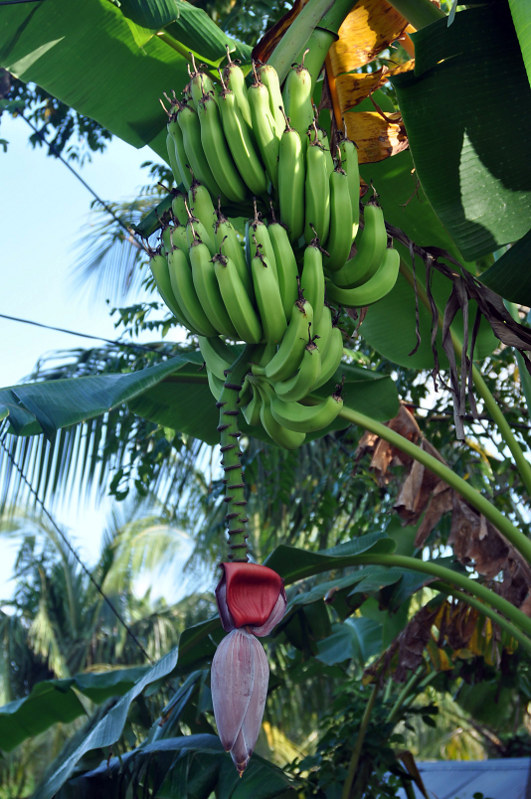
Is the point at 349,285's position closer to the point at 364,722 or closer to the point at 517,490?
the point at 364,722

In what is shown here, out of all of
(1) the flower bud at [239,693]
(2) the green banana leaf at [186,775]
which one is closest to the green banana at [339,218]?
(1) the flower bud at [239,693]

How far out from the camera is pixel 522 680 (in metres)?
3.92

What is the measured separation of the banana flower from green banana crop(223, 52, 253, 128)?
100 cm

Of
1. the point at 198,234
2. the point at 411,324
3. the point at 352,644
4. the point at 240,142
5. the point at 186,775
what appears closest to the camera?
the point at 198,234

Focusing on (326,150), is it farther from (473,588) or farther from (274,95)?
(473,588)

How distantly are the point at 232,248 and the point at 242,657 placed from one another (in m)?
0.79

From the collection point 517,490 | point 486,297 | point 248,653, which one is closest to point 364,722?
point 517,490

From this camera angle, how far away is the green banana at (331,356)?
62.9 inches

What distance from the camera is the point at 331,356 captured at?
1.63 meters

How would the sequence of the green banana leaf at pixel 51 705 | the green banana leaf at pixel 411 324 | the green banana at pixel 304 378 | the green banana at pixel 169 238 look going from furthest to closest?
the green banana leaf at pixel 51 705 < the green banana leaf at pixel 411 324 < the green banana at pixel 169 238 < the green banana at pixel 304 378

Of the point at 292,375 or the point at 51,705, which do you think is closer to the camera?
the point at 292,375

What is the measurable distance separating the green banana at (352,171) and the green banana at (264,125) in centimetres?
17

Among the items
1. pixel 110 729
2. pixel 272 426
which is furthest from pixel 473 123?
pixel 110 729

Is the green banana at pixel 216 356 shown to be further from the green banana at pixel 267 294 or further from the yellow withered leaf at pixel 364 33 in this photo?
the yellow withered leaf at pixel 364 33
